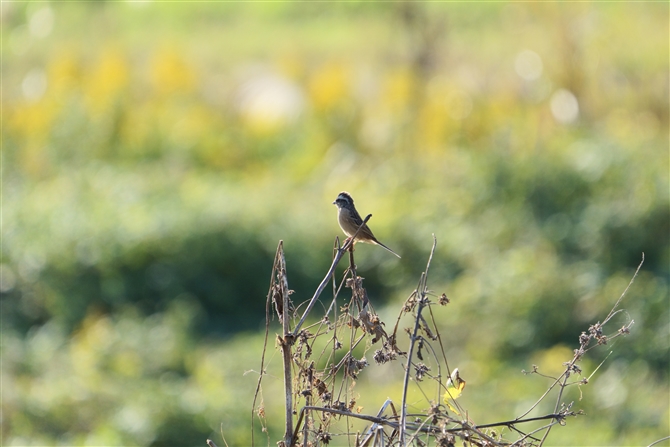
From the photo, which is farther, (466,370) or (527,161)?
(527,161)

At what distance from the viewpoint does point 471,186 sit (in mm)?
9711

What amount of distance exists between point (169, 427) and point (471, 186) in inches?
191

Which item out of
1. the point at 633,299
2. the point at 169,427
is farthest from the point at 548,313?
the point at 169,427

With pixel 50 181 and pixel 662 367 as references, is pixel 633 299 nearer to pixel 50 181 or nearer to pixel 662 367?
pixel 662 367

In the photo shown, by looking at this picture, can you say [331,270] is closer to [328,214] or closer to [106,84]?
[328,214]

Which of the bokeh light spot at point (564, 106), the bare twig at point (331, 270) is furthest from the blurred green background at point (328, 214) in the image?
the bare twig at point (331, 270)

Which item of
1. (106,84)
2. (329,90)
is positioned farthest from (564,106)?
(106,84)

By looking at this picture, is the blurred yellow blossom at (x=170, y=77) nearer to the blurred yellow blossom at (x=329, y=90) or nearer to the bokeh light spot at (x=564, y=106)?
the blurred yellow blossom at (x=329, y=90)

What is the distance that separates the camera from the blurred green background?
6711 millimetres

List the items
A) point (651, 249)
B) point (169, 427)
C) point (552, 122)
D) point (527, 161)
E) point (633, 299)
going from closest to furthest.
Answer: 1. point (169, 427)
2. point (633, 299)
3. point (651, 249)
4. point (527, 161)
5. point (552, 122)

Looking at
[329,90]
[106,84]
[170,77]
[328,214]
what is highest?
[170,77]

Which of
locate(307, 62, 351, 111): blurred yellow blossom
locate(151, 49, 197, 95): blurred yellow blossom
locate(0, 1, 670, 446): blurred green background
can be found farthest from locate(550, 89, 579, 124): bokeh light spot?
locate(151, 49, 197, 95): blurred yellow blossom

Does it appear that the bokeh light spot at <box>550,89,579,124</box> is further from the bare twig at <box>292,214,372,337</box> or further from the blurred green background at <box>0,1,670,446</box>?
the bare twig at <box>292,214,372,337</box>

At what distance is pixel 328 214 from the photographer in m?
9.86
